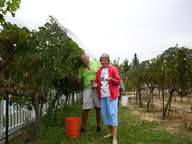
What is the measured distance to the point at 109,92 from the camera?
7941mm

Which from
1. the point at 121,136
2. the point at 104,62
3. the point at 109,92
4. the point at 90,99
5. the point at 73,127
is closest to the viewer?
the point at 109,92

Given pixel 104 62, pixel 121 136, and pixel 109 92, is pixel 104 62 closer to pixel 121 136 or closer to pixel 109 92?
pixel 109 92

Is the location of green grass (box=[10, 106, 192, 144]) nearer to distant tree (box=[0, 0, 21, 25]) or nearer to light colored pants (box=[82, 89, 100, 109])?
light colored pants (box=[82, 89, 100, 109])

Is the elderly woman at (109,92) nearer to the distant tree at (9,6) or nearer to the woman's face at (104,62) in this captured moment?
the woman's face at (104,62)

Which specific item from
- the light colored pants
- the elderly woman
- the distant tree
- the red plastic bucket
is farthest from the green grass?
the distant tree

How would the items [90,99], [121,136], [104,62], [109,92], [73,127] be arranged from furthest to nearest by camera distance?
→ 1. [90,99]
2. [121,136]
3. [73,127]
4. [104,62]
5. [109,92]

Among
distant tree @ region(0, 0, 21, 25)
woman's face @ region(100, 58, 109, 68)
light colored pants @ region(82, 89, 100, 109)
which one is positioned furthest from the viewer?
light colored pants @ region(82, 89, 100, 109)

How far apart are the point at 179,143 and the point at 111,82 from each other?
70.3 inches

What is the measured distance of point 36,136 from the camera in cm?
851

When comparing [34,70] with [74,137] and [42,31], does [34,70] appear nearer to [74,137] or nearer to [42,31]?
[42,31]

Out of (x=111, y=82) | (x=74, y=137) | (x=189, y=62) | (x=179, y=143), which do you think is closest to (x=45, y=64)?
(x=111, y=82)

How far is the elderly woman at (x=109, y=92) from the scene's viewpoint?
7.88 metres

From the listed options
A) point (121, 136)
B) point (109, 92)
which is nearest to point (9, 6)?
point (109, 92)

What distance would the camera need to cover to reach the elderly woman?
310 inches
